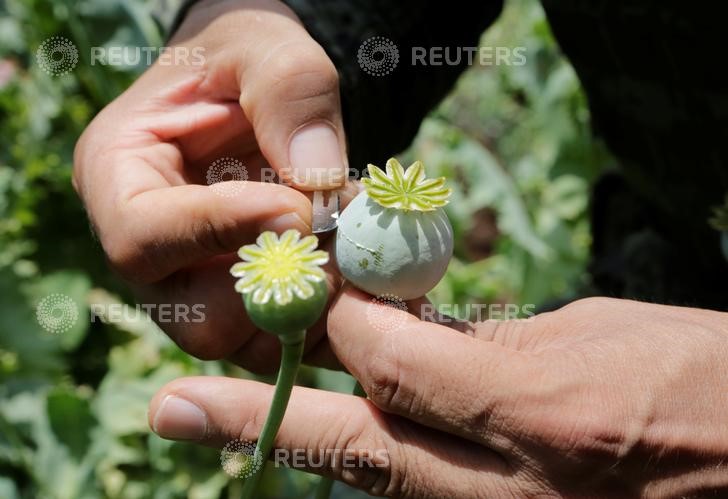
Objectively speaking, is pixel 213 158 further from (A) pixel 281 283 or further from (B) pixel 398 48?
(A) pixel 281 283

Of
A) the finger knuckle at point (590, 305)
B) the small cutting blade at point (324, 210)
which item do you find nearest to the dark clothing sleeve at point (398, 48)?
the small cutting blade at point (324, 210)

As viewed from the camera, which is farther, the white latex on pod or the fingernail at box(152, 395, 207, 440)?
the fingernail at box(152, 395, 207, 440)

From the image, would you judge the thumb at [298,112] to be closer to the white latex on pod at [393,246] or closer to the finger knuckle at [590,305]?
the white latex on pod at [393,246]

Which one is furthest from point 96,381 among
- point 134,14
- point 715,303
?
point 715,303

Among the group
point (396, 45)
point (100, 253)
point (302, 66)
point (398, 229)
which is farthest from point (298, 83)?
point (100, 253)

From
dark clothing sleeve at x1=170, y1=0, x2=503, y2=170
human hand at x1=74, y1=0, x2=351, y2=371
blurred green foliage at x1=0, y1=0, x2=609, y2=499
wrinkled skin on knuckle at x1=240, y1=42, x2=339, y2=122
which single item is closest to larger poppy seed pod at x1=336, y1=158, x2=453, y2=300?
human hand at x1=74, y1=0, x2=351, y2=371

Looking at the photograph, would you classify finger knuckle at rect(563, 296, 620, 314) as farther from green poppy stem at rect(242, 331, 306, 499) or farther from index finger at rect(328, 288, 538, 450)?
green poppy stem at rect(242, 331, 306, 499)
